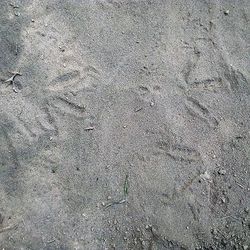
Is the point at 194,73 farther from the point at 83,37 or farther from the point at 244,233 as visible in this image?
the point at 244,233

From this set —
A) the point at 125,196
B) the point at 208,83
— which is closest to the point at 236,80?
the point at 208,83

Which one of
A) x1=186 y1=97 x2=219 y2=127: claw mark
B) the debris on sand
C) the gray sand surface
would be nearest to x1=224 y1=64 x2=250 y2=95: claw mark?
the gray sand surface

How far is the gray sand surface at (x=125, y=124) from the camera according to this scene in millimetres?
2355

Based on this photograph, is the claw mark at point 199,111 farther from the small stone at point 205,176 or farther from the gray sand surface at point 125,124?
the small stone at point 205,176

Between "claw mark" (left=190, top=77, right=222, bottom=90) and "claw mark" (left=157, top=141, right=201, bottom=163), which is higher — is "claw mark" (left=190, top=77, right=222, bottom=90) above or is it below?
above

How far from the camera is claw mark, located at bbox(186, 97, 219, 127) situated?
8.38 feet

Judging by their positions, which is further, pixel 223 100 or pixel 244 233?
pixel 223 100

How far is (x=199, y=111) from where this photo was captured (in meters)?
2.57

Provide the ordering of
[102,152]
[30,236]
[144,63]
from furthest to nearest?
[144,63] → [102,152] → [30,236]

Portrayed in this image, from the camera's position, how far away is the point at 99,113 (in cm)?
256

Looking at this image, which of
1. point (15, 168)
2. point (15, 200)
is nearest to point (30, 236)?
point (15, 200)

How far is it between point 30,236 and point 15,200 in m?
0.23

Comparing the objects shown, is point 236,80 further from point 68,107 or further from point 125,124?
point 68,107

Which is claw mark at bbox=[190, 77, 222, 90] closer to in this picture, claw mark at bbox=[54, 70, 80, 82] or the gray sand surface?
the gray sand surface
